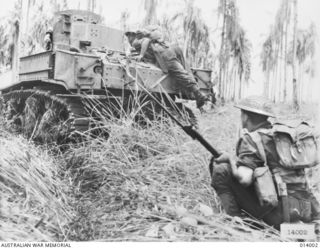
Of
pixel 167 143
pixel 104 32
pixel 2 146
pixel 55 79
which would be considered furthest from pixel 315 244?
pixel 104 32

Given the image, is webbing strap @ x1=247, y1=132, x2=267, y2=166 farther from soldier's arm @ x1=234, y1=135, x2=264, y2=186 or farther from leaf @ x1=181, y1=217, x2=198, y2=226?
leaf @ x1=181, y1=217, x2=198, y2=226

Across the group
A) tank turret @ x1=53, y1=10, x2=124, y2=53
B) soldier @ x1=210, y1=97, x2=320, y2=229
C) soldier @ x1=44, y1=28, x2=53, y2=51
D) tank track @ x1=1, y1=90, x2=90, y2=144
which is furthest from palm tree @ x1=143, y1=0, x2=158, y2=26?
soldier @ x1=210, y1=97, x2=320, y2=229

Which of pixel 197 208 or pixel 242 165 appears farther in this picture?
pixel 197 208

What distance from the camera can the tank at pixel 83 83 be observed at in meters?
5.71

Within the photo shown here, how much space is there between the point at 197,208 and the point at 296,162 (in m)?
0.87

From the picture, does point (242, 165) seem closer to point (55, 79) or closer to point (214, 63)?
point (55, 79)

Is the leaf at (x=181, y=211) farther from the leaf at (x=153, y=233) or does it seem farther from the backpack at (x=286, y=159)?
the backpack at (x=286, y=159)

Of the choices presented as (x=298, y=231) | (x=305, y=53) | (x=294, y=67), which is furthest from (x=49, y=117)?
(x=298, y=231)

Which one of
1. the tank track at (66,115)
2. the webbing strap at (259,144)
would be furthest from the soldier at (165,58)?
the webbing strap at (259,144)

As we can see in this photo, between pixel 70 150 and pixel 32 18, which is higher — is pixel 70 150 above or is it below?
below

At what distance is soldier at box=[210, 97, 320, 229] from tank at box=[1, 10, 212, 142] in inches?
65.1

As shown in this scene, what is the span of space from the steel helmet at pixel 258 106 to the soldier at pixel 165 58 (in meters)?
2.67

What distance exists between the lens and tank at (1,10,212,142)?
571 centimetres

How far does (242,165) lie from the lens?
3451 millimetres
